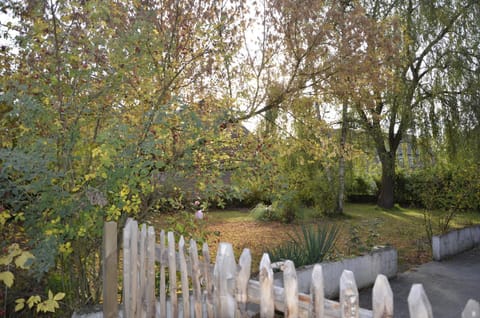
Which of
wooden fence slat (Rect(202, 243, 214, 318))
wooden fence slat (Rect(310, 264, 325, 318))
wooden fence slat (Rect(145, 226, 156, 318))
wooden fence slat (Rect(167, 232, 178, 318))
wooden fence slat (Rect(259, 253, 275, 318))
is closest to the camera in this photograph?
wooden fence slat (Rect(310, 264, 325, 318))

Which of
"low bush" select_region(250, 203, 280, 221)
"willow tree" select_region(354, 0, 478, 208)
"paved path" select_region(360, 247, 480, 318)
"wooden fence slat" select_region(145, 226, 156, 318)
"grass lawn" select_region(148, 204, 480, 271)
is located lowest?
"paved path" select_region(360, 247, 480, 318)

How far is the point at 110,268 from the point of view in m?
3.04

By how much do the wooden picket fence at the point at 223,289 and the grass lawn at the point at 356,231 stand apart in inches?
97.1

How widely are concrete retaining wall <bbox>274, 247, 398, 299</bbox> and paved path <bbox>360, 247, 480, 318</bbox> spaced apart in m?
0.19

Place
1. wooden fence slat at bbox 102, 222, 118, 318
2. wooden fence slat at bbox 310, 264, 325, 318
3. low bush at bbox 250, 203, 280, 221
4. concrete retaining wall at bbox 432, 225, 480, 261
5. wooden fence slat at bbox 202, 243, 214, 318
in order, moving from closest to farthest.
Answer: wooden fence slat at bbox 310, 264, 325, 318
wooden fence slat at bbox 202, 243, 214, 318
wooden fence slat at bbox 102, 222, 118, 318
concrete retaining wall at bbox 432, 225, 480, 261
low bush at bbox 250, 203, 280, 221

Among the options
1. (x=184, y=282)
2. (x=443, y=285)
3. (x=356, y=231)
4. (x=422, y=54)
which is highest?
(x=422, y=54)

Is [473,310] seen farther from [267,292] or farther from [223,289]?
[223,289]

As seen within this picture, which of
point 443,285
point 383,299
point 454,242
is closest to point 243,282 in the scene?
point 383,299

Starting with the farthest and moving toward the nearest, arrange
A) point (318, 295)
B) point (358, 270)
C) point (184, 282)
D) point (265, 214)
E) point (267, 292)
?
1. point (265, 214)
2. point (358, 270)
3. point (184, 282)
4. point (267, 292)
5. point (318, 295)

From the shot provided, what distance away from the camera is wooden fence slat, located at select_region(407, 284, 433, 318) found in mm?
1366

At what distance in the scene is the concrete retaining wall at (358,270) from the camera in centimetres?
461

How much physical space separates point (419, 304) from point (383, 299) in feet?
0.42

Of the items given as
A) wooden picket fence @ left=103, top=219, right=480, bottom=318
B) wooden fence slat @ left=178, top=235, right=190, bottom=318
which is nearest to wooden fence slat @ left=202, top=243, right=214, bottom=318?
wooden picket fence @ left=103, top=219, right=480, bottom=318

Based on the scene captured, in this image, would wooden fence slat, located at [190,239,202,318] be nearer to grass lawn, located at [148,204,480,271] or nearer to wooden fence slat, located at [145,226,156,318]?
wooden fence slat, located at [145,226,156,318]
